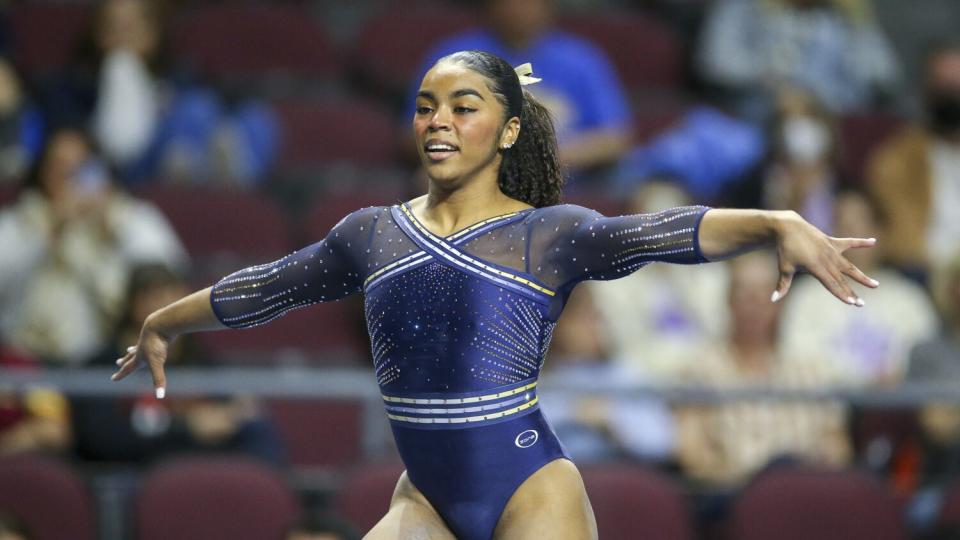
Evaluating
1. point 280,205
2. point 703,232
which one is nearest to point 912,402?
point 703,232

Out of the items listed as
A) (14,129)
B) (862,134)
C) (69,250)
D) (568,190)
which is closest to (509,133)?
(568,190)

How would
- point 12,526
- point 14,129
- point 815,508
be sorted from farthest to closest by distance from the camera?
point 14,129 → point 815,508 → point 12,526

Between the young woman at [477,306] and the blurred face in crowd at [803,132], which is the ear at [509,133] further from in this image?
the blurred face in crowd at [803,132]

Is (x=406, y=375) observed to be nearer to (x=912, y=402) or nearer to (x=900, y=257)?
(x=912, y=402)

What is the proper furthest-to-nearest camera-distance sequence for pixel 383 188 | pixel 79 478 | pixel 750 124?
pixel 750 124 → pixel 383 188 → pixel 79 478

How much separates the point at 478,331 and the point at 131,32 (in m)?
4.93

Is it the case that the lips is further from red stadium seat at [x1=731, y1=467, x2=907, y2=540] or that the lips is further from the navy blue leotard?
red stadium seat at [x1=731, y1=467, x2=907, y2=540]

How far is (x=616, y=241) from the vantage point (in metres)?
3.55

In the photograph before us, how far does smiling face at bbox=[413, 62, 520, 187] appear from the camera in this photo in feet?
12.0

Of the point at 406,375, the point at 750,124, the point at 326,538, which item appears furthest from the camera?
the point at 750,124

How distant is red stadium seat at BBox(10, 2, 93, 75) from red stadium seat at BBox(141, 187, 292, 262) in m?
1.52

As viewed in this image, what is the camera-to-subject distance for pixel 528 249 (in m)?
3.64

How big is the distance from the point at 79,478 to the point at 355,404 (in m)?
1.41

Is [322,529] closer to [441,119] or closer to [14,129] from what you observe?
[441,119]
